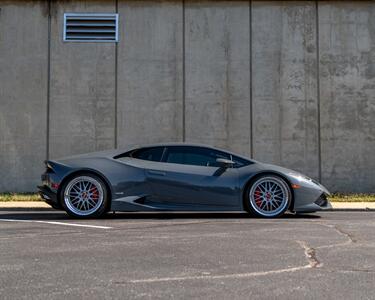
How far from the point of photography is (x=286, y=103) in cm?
1608

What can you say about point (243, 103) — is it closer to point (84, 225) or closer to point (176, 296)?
point (84, 225)

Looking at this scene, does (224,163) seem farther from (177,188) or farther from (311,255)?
(311,255)

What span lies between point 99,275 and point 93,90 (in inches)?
458

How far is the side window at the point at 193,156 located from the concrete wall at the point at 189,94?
20.7 ft

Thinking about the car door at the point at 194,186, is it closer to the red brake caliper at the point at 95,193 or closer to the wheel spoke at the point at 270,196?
the wheel spoke at the point at 270,196

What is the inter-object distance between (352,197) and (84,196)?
7.79m

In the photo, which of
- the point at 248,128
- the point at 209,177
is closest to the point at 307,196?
the point at 209,177

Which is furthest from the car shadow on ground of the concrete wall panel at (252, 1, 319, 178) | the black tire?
the concrete wall panel at (252, 1, 319, 178)

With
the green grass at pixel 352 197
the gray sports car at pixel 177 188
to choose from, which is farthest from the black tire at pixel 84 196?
the green grass at pixel 352 197

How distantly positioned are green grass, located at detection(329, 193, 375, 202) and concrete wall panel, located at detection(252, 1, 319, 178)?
1.24 m

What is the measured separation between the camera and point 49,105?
16.0m

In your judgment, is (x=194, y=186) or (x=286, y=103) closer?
(x=194, y=186)

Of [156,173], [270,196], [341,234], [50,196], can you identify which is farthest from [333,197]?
[50,196]

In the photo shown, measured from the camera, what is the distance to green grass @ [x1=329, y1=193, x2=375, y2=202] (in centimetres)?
1391
